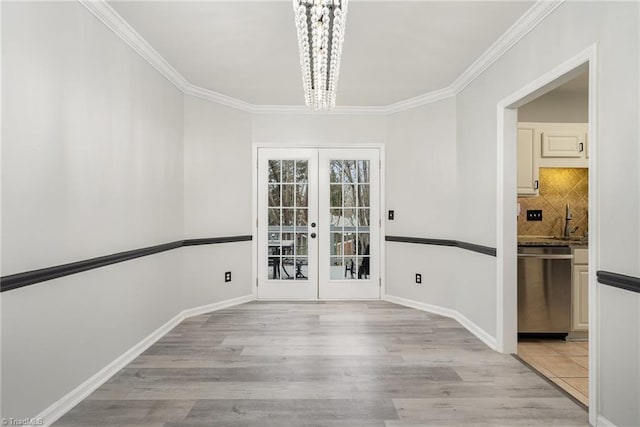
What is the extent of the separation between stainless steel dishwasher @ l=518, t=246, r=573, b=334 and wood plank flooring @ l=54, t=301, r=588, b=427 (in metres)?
0.61

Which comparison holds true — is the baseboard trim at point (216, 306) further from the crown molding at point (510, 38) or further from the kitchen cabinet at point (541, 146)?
the crown molding at point (510, 38)

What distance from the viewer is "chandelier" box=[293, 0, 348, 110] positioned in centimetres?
181

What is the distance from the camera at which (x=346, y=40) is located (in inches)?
108

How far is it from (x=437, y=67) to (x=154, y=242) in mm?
3115

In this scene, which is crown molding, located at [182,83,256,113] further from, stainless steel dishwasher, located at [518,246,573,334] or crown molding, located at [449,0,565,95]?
stainless steel dishwasher, located at [518,246,573,334]

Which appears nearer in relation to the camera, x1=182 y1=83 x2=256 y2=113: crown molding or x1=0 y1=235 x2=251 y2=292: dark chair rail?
x1=0 y1=235 x2=251 y2=292: dark chair rail

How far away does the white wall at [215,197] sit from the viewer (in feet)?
12.6

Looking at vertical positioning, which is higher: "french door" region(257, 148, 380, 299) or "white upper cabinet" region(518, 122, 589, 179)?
"white upper cabinet" region(518, 122, 589, 179)

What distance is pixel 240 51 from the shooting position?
2.95 metres

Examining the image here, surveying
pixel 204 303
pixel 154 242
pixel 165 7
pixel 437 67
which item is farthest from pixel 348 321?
pixel 165 7

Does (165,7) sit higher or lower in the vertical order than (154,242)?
higher

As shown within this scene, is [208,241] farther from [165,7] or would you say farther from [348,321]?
[165,7]

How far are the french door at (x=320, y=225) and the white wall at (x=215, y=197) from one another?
293 mm

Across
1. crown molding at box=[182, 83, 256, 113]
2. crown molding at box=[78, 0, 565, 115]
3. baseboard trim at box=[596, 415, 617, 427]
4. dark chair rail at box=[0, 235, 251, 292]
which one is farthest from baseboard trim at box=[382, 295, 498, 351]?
crown molding at box=[182, 83, 256, 113]
